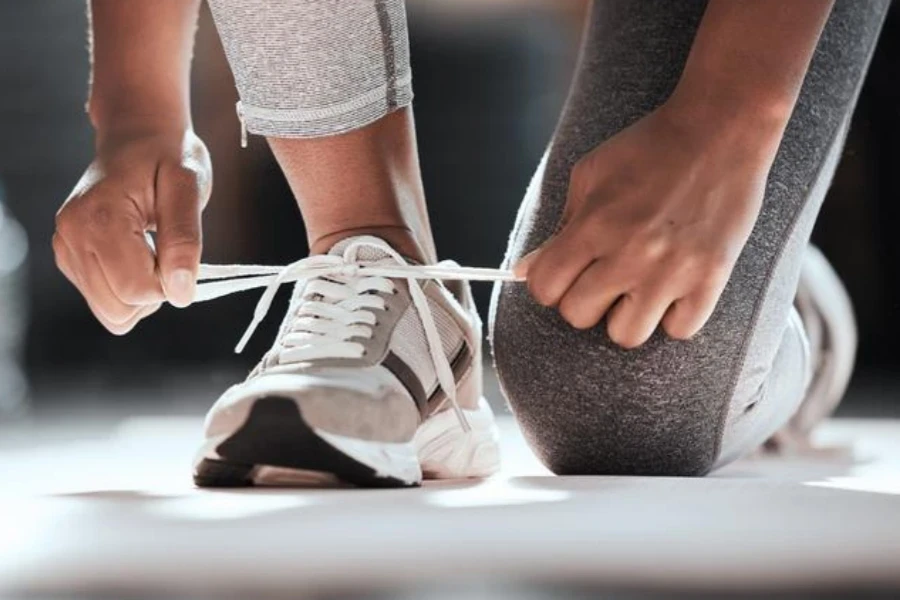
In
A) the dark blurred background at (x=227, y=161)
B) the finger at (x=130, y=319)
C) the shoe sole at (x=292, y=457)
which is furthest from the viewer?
the dark blurred background at (x=227, y=161)

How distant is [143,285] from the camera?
83cm

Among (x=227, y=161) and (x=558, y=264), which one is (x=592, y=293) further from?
(x=227, y=161)

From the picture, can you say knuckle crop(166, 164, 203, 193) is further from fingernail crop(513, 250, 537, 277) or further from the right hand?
fingernail crop(513, 250, 537, 277)

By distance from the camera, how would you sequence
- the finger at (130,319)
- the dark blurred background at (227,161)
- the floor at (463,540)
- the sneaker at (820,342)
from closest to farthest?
the floor at (463,540) < the finger at (130,319) < the sneaker at (820,342) < the dark blurred background at (227,161)

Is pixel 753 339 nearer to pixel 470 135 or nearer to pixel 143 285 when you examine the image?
pixel 143 285

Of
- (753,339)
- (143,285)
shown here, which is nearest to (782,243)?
(753,339)

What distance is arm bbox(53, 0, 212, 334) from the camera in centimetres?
83

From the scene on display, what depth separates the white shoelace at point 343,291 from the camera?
2.80 feet

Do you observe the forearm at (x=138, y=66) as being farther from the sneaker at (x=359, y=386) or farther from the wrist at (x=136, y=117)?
the sneaker at (x=359, y=386)

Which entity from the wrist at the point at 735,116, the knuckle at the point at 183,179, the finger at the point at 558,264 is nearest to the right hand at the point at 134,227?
the knuckle at the point at 183,179

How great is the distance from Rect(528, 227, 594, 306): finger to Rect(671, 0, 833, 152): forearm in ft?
0.34

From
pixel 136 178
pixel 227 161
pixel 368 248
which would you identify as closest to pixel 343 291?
pixel 368 248

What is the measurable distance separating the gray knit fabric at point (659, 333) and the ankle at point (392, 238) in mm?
98

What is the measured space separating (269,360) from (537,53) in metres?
2.68
